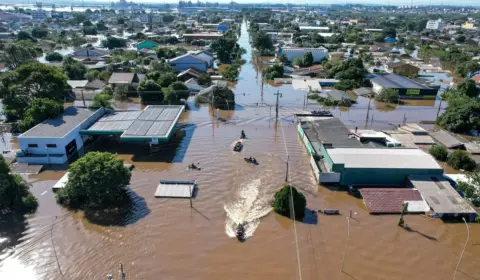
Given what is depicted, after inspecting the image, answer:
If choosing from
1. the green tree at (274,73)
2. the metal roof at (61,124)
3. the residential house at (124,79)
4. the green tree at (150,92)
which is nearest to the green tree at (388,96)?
the green tree at (274,73)

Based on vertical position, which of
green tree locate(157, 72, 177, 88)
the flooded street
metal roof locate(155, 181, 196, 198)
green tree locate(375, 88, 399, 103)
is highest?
green tree locate(157, 72, 177, 88)

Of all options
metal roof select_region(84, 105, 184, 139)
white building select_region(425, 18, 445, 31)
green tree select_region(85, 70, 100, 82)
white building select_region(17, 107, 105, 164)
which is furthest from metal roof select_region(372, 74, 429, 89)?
white building select_region(425, 18, 445, 31)

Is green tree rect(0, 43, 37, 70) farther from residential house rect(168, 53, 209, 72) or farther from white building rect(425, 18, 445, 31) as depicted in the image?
white building rect(425, 18, 445, 31)

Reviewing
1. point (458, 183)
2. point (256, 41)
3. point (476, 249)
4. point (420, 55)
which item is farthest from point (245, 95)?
point (420, 55)

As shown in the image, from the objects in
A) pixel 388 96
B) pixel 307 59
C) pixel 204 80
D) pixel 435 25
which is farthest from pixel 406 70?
pixel 435 25

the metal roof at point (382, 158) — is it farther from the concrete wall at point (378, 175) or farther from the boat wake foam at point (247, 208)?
the boat wake foam at point (247, 208)

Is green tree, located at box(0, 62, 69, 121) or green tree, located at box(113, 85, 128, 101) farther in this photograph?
green tree, located at box(113, 85, 128, 101)

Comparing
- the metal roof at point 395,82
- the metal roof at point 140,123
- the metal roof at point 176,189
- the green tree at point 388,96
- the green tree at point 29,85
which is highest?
the green tree at point 29,85
